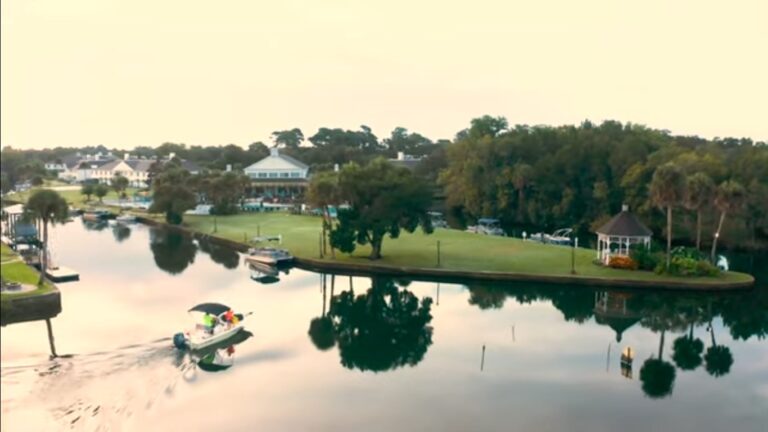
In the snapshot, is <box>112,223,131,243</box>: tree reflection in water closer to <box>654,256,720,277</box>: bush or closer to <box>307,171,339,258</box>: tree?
<box>307,171,339,258</box>: tree

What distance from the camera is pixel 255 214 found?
233 ft

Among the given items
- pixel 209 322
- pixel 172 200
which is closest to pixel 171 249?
pixel 172 200

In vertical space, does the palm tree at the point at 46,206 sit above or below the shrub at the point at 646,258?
above

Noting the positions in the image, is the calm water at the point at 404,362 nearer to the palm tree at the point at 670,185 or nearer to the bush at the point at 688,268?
the bush at the point at 688,268

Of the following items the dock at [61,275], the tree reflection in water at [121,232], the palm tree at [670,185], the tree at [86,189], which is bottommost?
the dock at [61,275]

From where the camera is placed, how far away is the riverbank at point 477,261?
34844 millimetres

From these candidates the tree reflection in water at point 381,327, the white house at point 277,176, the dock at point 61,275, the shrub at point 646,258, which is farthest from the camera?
the white house at point 277,176

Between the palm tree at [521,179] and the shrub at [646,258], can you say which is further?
the palm tree at [521,179]

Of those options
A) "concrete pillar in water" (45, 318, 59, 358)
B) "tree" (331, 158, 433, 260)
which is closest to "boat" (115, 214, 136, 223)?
"tree" (331, 158, 433, 260)

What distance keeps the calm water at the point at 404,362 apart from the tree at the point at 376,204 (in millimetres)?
4185

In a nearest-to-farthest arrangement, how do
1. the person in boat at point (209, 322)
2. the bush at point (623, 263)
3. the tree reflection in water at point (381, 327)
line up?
1. the tree reflection in water at point (381, 327)
2. the person in boat at point (209, 322)
3. the bush at point (623, 263)

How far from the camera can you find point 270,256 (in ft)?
136

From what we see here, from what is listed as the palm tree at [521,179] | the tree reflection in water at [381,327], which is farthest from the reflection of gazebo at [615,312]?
the palm tree at [521,179]

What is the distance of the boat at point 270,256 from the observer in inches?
1619
